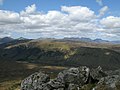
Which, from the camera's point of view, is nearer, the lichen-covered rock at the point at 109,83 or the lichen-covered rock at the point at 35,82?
the lichen-covered rock at the point at 109,83

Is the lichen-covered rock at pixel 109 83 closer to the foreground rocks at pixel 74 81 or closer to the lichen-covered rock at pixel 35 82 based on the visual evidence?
the foreground rocks at pixel 74 81

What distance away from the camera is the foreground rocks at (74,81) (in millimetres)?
53316

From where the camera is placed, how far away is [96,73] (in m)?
59.7

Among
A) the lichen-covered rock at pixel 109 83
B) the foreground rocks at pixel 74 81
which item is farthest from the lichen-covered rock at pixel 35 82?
the lichen-covered rock at pixel 109 83

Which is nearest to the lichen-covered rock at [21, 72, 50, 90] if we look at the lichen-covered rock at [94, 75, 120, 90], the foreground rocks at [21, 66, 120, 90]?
the foreground rocks at [21, 66, 120, 90]

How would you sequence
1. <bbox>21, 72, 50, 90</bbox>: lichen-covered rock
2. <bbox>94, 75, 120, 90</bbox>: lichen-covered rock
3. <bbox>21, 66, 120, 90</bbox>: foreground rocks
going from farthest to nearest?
<bbox>21, 72, 50, 90</bbox>: lichen-covered rock → <bbox>21, 66, 120, 90</bbox>: foreground rocks → <bbox>94, 75, 120, 90</bbox>: lichen-covered rock

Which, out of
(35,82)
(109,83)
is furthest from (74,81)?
(35,82)

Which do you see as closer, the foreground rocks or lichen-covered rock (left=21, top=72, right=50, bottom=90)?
the foreground rocks

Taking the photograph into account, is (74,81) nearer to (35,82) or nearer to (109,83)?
(109,83)

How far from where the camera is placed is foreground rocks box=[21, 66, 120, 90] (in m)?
53.3

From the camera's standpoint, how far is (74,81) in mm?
56812

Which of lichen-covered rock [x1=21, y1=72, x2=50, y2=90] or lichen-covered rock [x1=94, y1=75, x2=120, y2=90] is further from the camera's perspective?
lichen-covered rock [x1=21, y1=72, x2=50, y2=90]

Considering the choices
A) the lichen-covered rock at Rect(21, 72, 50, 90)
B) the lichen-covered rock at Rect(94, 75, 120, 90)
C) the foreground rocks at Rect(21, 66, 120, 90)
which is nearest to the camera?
the lichen-covered rock at Rect(94, 75, 120, 90)

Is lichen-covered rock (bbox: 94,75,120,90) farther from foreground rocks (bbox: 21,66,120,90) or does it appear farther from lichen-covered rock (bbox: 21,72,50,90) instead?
lichen-covered rock (bbox: 21,72,50,90)
